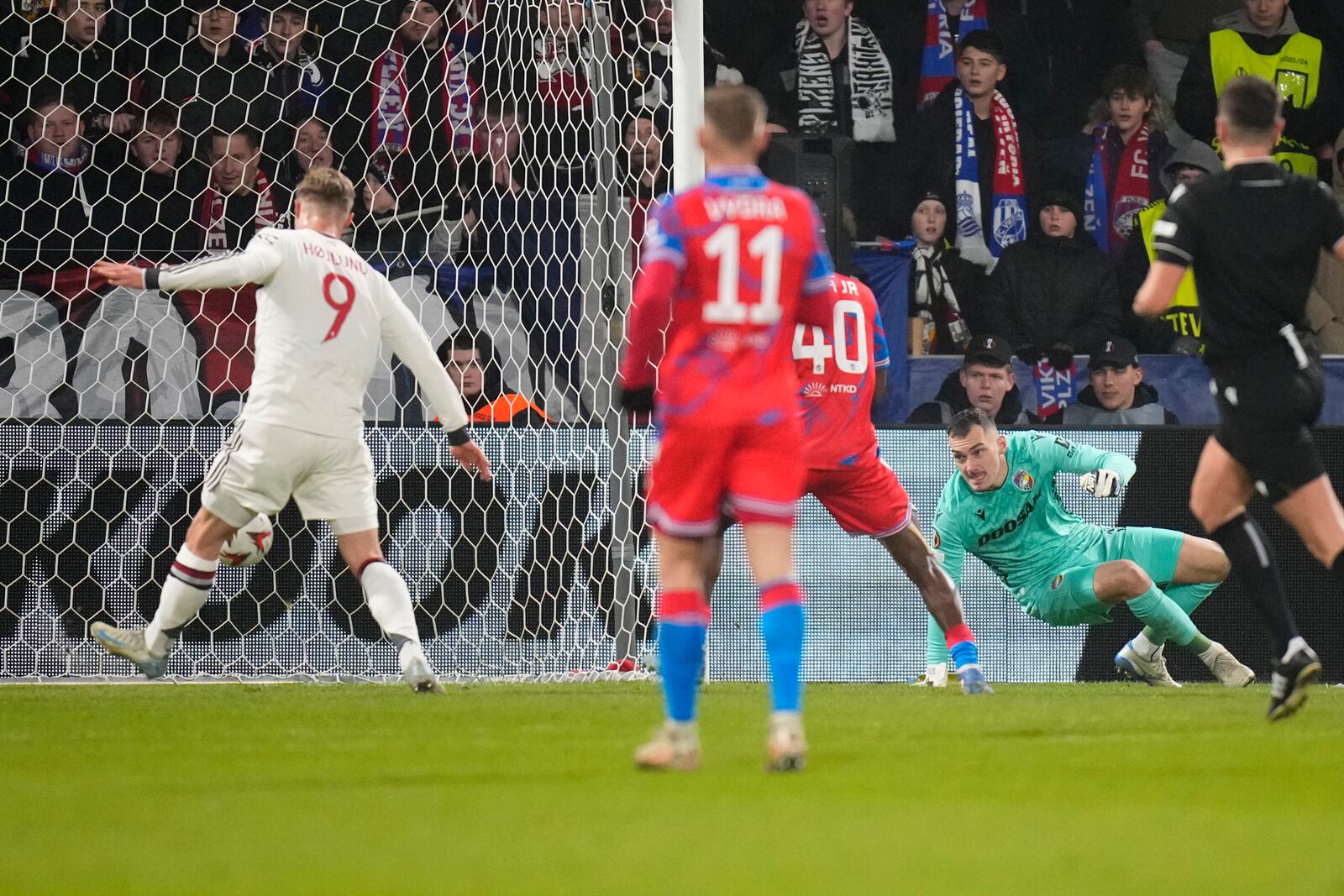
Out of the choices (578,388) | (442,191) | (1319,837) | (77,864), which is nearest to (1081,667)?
(578,388)

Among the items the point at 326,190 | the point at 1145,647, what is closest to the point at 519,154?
the point at 326,190

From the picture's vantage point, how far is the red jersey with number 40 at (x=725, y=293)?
157 inches

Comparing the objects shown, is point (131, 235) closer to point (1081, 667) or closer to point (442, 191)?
point (442, 191)

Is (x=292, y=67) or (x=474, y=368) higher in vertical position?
(x=292, y=67)

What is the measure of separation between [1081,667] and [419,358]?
3.72m

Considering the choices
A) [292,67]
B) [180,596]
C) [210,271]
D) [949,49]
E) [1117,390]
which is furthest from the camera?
[949,49]

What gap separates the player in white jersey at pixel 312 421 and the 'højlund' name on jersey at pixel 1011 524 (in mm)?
2455

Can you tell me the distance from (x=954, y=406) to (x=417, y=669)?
14.6 feet

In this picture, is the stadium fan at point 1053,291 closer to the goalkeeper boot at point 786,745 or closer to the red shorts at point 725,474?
the red shorts at point 725,474

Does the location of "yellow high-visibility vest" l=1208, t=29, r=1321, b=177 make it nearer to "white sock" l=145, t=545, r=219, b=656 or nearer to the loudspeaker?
the loudspeaker

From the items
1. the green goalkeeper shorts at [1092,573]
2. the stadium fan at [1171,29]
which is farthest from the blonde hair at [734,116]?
the stadium fan at [1171,29]

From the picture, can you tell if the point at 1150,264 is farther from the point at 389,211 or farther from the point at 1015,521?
the point at 389,211

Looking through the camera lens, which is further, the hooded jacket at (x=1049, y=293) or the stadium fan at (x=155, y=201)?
the hooded jacket at (x=1049, y=293)

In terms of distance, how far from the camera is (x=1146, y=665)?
7926mm
